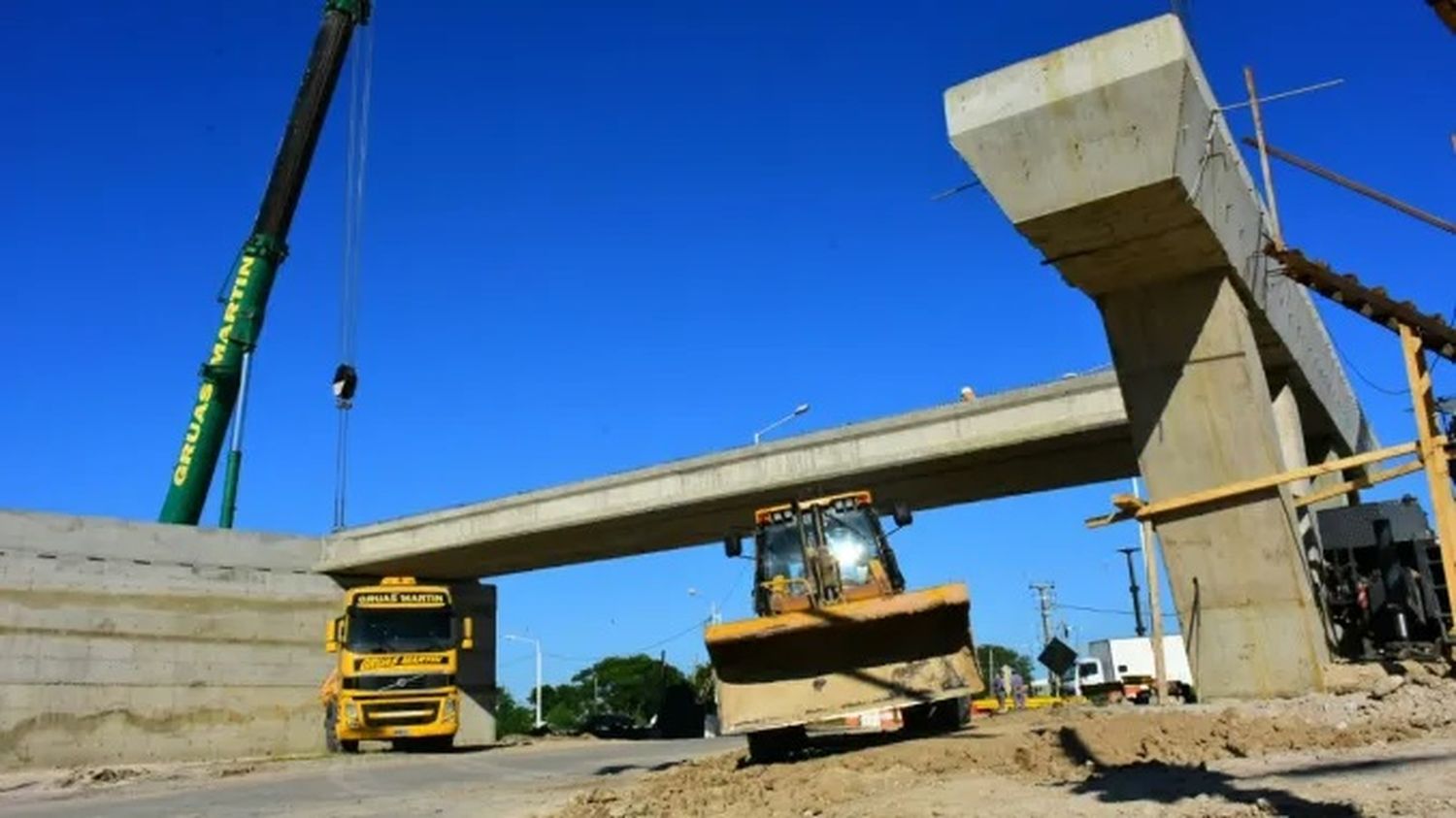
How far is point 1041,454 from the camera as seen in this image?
23.9 m

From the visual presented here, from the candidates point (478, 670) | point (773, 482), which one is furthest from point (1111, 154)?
point (478, 670)

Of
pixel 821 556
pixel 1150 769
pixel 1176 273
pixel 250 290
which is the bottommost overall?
pixel 1150 769

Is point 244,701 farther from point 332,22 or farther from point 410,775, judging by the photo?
point 332,22

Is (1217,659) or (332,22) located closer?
(1217,659)

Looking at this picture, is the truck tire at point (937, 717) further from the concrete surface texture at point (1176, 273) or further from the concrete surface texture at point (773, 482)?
the concrete surface texture at point (773, 482)

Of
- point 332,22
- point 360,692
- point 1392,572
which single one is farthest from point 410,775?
point 332,22

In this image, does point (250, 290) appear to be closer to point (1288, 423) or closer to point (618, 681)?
point (1288, 423)

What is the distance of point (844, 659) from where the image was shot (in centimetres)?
1216

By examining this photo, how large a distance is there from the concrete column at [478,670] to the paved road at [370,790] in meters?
12.2

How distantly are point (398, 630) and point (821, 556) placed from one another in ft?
42.2

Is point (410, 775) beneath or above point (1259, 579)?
beneath

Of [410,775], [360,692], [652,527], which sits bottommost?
[410,775]

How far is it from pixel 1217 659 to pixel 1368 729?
300 cm

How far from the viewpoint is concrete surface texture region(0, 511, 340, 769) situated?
25406 millimetres
